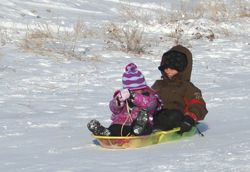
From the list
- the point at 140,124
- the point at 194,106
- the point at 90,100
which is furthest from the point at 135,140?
the point at 90,100

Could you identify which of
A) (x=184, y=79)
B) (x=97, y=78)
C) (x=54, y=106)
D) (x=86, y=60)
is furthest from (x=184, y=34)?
(x=184, y=79)

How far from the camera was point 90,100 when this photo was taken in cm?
874

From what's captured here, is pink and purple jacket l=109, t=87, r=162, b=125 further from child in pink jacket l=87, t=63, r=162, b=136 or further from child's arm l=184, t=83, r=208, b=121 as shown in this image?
child's arm l=184, t=83, r=208, b=121

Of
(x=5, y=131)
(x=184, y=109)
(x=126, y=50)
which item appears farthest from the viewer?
(x=126, y=50)

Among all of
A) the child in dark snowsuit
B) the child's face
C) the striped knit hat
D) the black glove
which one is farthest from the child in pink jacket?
the child's face

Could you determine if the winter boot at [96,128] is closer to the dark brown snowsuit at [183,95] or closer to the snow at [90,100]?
the snow at [90,100]

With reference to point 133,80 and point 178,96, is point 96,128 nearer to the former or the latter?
point 133,80

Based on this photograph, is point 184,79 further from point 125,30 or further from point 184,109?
point 125,30

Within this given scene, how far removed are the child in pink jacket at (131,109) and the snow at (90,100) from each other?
0.64 feet

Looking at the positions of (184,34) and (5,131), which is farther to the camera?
(184,34)

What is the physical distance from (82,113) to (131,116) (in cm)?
200

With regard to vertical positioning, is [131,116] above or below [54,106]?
above

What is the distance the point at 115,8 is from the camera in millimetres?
16828

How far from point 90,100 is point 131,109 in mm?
2739
